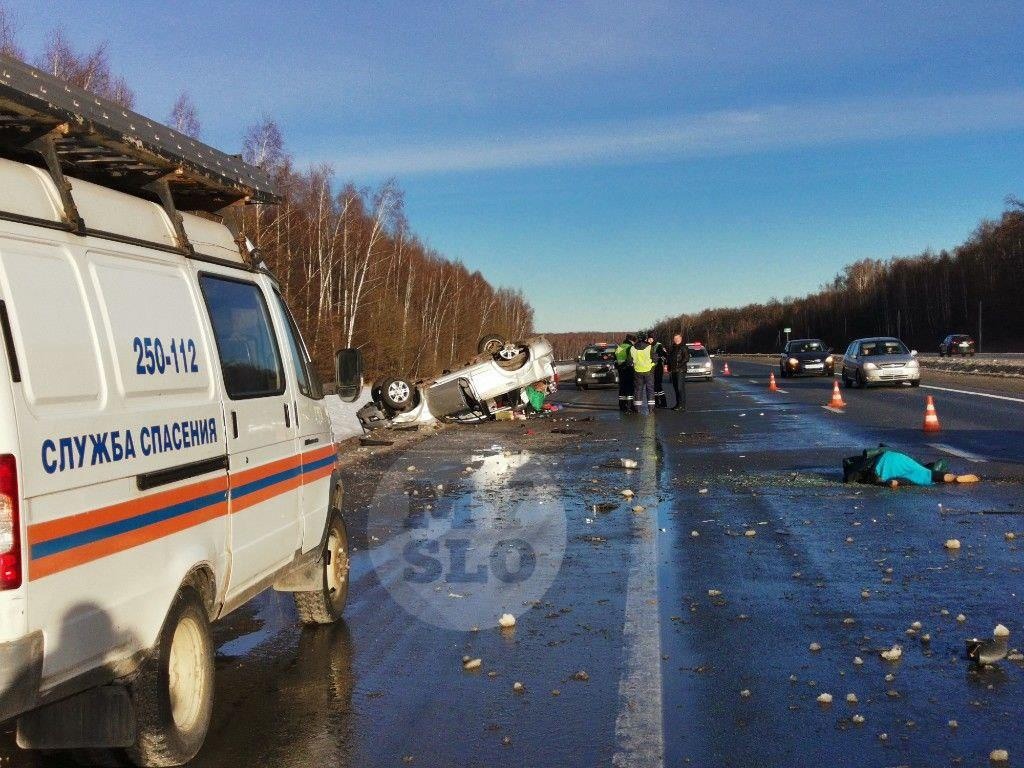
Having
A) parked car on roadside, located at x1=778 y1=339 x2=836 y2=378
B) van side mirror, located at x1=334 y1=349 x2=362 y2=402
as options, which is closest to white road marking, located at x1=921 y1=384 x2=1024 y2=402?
parked car on roadside, located at x1=778 y1=339 x2=836 y2=378

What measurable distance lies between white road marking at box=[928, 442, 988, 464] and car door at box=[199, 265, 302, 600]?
1069cm

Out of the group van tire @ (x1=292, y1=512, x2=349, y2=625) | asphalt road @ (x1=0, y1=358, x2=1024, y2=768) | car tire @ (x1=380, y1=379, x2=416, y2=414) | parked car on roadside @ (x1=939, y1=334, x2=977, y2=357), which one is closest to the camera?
asphalt road @ (x1=0, y1=358, x2=1024, y2=768)

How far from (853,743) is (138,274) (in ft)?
11.2

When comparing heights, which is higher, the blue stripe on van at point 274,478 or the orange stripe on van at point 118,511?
the orange stripe on van at point 118,511

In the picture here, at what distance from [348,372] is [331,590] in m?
1.32

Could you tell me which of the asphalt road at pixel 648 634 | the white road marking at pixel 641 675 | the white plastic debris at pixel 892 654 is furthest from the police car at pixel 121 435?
the white plastic debris at pixel 892 654

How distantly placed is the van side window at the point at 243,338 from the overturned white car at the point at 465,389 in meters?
16.2

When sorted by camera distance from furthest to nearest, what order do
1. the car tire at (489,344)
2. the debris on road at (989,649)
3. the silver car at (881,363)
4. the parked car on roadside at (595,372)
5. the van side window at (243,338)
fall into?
the parked car on roadside at (595,372) < the silver car at (881,363) < the car tire at (489,344) < the debris on road at (989,649) < the van side window at (243,338)

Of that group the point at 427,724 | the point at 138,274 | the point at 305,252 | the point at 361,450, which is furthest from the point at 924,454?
the point at 305,252

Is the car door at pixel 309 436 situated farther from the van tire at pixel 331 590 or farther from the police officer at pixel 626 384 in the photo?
the police officer at pixel 626 384

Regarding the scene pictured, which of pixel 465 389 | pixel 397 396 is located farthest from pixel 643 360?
pixel 397 396

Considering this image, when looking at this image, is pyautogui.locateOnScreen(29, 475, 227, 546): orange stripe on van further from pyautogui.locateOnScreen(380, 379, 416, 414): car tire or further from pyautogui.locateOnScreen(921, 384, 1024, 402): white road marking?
pyautogui.locateOnScreen(921, 384, 1024, 402): white road marking

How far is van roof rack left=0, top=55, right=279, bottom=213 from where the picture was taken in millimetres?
3607

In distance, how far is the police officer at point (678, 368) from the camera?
25438 mm
